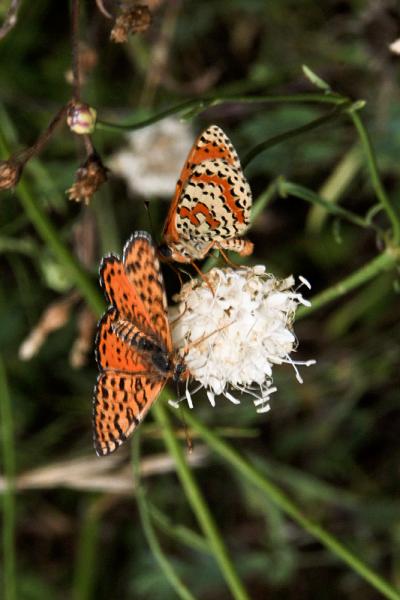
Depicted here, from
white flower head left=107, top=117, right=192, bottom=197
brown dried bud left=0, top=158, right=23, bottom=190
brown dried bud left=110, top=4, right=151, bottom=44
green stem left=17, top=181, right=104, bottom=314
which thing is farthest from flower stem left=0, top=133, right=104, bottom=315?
white flower head left=107, top=117, right=192, bottom=197

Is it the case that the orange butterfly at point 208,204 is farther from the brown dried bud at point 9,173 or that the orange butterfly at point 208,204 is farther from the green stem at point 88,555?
the green stem at point 88,555

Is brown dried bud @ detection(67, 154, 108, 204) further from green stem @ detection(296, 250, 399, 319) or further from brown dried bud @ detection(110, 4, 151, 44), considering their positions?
green stem @ detection(296, 250, 399, 319)

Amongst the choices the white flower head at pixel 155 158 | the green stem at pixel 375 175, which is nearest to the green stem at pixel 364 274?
the green stem at pixel 375 175

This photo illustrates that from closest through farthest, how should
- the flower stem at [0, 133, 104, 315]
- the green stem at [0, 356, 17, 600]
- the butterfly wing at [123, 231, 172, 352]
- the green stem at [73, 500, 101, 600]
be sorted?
the butterfly wing at [123, 231, 172, 352] → the flower stem at [0, 133, 104, 315] → the green stem at [0, 356, 17, 600] → the green stem at [73, 500, 101, 600]

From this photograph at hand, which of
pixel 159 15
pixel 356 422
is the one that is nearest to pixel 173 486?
pixel 356 422

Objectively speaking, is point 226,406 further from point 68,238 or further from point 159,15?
point 159,15
